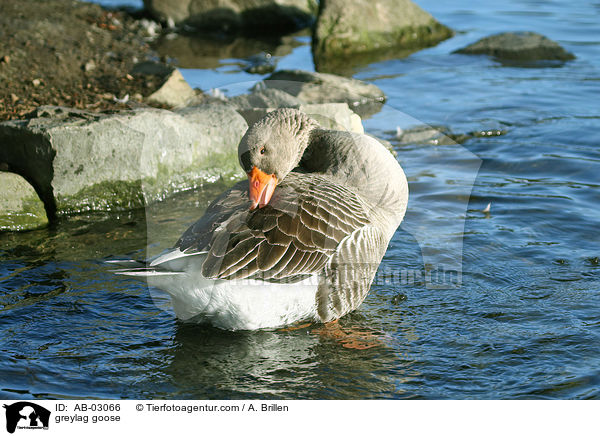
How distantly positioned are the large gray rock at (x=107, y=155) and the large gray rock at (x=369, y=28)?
6017mm

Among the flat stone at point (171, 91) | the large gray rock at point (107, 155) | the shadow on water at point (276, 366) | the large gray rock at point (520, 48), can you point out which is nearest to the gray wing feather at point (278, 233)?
the shadow on water at point (276, 366)

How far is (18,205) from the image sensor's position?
7.44 meters

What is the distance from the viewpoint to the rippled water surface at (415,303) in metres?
4.96

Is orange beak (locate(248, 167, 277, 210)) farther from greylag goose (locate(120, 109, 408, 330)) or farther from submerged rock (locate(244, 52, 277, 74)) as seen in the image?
submerged rock (locate(244, 52, 277, 74))

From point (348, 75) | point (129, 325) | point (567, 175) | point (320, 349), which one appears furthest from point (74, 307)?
point (348, 75)

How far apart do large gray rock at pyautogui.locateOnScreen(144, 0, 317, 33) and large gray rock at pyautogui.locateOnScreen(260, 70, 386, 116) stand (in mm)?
4570

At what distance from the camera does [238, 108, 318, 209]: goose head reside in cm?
541

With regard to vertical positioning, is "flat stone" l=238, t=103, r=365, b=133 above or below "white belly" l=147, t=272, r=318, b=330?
above

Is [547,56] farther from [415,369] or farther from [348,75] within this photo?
[415,369]

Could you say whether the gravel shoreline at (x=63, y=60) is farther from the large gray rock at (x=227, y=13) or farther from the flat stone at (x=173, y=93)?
the large gray rock at (x=227, y=13)

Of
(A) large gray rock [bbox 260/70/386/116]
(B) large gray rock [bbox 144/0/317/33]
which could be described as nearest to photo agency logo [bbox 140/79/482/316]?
(A) large gray rock [bbox 260/70/386/116]

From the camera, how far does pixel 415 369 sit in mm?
5129

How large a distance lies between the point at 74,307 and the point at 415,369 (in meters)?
2.86

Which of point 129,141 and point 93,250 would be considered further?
point 129,141
